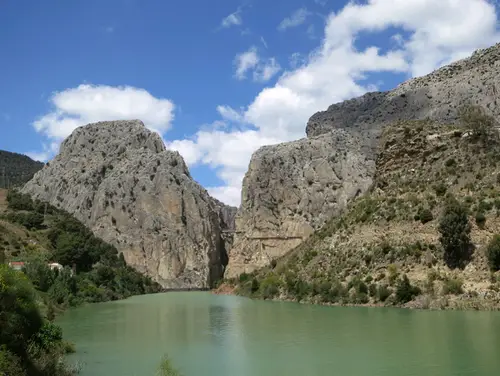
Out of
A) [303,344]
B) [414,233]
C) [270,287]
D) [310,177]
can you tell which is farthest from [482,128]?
[310,177]

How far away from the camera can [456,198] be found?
46188 mm

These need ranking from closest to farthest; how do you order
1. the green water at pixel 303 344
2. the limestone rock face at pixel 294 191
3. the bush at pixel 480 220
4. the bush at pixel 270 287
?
the green water at pixel 303 344 < the bush at pixel 480 220 < the bush at pixel 270 287 < the limestone rock face at pixel 294 191

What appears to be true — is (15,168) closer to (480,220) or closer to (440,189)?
(440,189)

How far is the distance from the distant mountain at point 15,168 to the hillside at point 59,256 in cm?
3547

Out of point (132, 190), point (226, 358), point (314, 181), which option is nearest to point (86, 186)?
point (132, 190)

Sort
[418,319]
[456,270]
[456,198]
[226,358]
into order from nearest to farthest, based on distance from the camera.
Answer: [226,358] < [418,319] < [456,270] < [456,198]

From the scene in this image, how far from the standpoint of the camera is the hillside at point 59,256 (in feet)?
188

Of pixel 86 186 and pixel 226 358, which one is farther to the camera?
pixel 86 186

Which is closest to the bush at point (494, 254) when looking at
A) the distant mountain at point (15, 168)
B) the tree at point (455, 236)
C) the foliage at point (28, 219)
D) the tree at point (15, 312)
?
the tree at point (455, 236)

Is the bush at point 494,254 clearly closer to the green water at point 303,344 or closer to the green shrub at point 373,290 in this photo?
the green water at point 303,344

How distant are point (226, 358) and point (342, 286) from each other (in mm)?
26248

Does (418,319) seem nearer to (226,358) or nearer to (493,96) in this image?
(226,358)

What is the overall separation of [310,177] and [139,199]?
140ft

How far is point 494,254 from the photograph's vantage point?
38.8m
